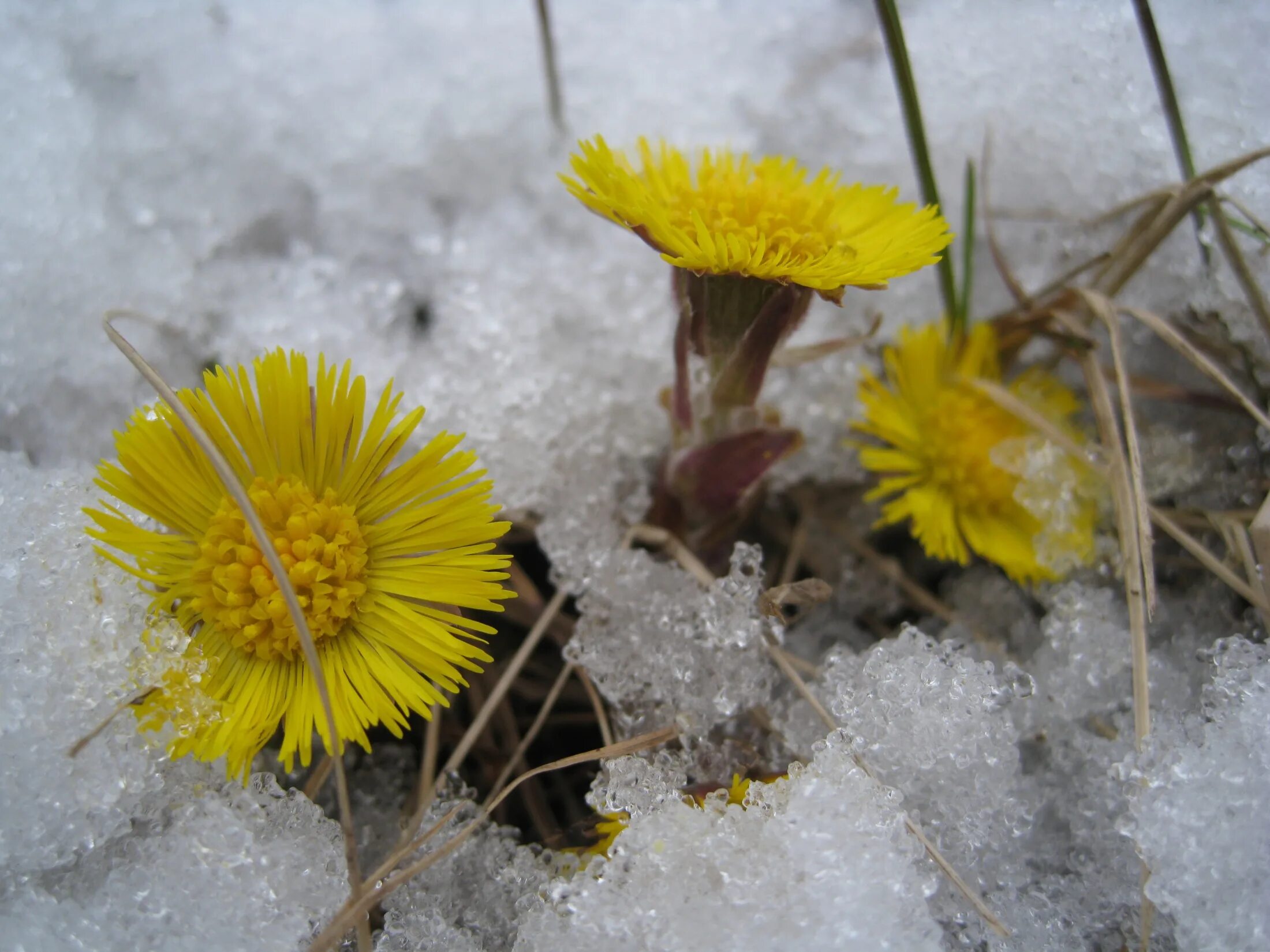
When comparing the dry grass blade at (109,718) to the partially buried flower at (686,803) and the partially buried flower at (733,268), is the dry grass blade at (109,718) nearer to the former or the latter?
→ the partially buried flower at (686,803)

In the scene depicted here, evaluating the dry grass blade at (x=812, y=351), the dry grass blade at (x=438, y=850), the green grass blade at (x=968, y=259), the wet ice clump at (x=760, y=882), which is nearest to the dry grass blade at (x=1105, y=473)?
the green grass blade at (x=968, y=259)

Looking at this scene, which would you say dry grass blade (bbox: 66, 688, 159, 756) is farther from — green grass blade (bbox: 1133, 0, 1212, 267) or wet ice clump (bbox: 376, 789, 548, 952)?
green grass blade (bbox: 1133, 0, 1212, 267)

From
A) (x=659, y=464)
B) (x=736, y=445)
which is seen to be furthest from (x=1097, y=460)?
(x=659, y=464)

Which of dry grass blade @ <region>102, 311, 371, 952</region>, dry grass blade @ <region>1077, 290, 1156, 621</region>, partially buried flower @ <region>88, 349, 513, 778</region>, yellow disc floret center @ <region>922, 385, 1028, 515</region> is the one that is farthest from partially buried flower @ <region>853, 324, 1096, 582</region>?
dry grass blade @ <region>102, 311, 371, 952</region>

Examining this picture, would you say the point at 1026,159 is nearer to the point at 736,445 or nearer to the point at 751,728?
the point at 736,445

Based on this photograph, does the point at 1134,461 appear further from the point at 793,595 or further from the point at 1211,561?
the point at 793,595

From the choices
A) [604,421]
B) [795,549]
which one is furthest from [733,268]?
[795,549]
